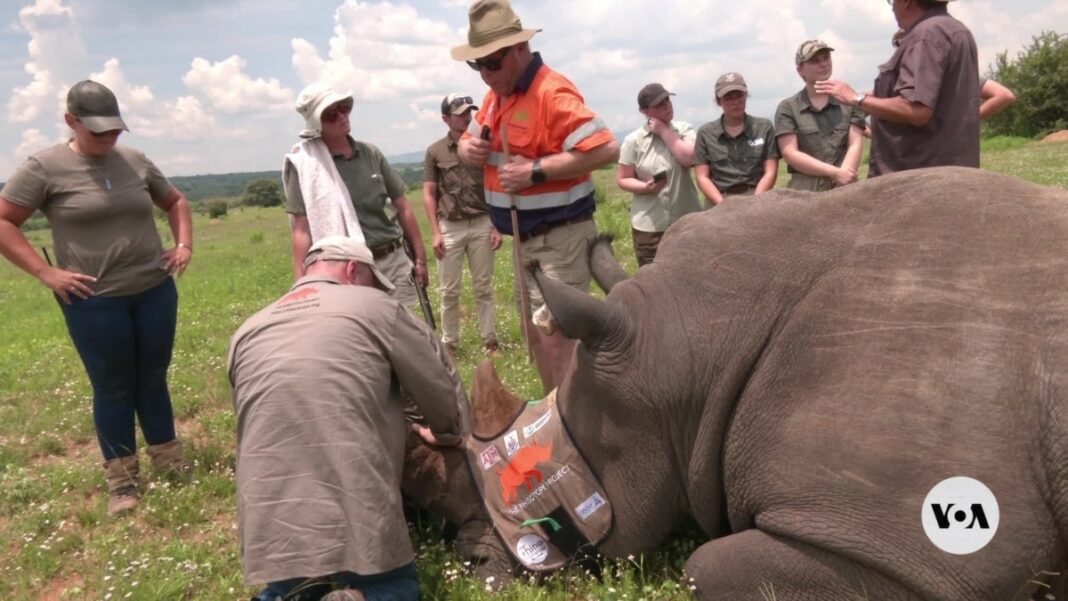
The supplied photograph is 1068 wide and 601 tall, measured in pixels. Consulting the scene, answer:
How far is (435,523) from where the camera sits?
174 inches

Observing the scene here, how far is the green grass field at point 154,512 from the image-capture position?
12.9 feet

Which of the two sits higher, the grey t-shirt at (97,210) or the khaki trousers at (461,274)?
the grey t-shirt at (97,210)

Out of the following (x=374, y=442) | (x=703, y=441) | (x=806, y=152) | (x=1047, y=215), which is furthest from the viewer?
(x=806, y=152)

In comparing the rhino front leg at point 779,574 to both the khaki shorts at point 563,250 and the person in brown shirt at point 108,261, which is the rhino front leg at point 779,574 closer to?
the khaki shorts at point 563,250

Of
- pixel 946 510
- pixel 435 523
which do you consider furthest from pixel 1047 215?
pixel 435 523

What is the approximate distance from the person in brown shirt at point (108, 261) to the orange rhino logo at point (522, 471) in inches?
122

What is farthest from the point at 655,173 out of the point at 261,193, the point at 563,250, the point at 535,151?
the point at 261,193

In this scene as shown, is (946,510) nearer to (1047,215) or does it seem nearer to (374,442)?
(1047,215)

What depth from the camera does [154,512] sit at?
530cm

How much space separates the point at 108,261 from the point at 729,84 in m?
5.10

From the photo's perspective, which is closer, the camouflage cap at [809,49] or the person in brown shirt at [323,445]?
the person in brown shirt at [323,445]

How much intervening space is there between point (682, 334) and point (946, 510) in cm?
120

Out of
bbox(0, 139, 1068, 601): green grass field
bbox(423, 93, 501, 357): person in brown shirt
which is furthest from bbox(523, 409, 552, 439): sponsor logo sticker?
bbox(423, 93, 501, 357): person in brown shirt

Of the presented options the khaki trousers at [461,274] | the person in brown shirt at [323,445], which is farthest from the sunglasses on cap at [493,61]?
the khaki trousers at [461,274]
